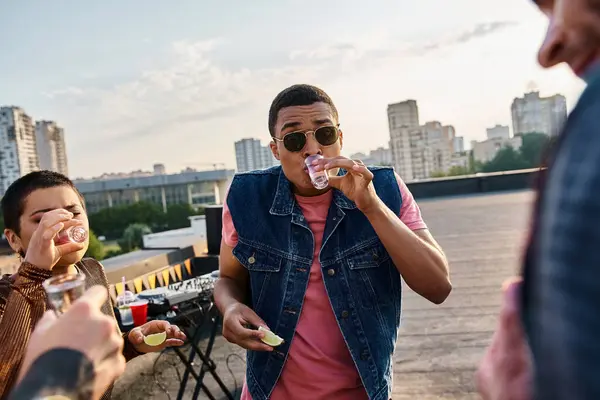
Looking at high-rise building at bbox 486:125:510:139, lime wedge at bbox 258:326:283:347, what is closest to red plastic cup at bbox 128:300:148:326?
lime wedge at bbox 258:326:283:347

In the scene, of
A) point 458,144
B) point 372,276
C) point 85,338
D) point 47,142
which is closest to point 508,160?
point 372,276

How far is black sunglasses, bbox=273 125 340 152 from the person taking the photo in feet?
6.45

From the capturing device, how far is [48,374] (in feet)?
2.50

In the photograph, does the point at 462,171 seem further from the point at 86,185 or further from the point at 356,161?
the point at 86,185

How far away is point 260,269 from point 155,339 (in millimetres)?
434

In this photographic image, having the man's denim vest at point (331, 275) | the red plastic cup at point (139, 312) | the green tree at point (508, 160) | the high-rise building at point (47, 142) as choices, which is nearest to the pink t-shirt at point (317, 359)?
the man's denim vest at point (331, 275)

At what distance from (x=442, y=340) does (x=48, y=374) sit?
4249 millimetres

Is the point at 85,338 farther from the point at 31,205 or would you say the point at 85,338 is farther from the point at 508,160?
the point at 508,160

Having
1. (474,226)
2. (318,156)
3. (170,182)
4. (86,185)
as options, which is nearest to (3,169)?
(86,185)

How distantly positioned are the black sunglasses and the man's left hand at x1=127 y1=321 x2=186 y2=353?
78cm

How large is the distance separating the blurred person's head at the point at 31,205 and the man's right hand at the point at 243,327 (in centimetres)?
58

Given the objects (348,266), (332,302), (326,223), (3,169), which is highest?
(3,169)

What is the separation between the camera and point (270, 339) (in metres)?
1.65

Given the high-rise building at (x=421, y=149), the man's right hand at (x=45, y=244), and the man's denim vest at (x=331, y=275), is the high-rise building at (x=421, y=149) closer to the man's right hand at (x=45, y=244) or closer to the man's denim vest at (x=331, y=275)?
the man's denim vest at (x=331, y=275)
